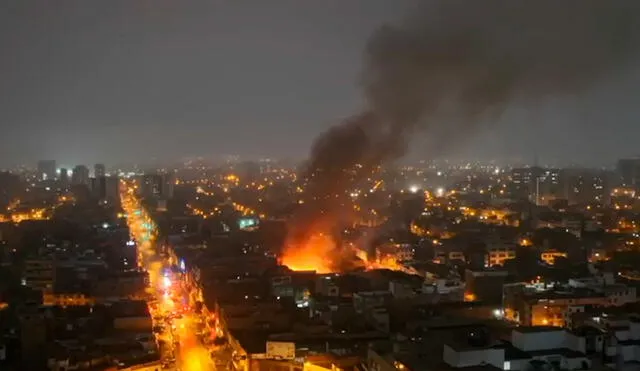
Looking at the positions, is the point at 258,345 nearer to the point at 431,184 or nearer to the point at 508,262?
the point at 508,262

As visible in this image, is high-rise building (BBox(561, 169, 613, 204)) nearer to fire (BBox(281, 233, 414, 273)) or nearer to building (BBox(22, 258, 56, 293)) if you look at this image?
fire (BBox(281, 233, 414, 273))

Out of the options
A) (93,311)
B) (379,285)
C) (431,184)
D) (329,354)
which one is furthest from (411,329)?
(431,184)

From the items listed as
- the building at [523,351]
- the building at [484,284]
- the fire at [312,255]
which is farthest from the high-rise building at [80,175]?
the building at [523,351]

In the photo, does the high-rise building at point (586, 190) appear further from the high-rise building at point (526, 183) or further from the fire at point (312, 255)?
the fire at point (312, 255)

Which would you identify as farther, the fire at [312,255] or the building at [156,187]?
the building at [156,187]

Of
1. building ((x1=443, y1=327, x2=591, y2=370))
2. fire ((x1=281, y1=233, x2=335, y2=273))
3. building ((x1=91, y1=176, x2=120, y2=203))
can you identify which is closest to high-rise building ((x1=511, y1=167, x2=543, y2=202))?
building ((x1=91, y1=176, x2=120, y2=203))

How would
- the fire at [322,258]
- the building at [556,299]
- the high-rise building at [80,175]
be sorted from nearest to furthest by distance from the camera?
the building at [556,299], the fire at [322,258], the high-rise building at [80,175]
